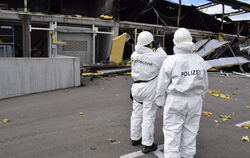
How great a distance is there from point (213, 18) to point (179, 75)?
19.7 meters

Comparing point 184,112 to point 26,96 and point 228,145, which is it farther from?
point 26,96

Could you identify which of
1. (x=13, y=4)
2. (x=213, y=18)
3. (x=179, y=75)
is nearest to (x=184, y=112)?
(x=179, y=75)

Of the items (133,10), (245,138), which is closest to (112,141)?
(245,138)

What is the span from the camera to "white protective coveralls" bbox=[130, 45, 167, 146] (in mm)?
3137

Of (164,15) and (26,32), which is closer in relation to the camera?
(26,32)

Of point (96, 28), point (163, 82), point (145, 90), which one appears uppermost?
point (96, 28)

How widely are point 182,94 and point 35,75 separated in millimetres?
6185

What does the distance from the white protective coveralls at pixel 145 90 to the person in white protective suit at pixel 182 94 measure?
0.48 metres

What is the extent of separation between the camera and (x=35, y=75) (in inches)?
288

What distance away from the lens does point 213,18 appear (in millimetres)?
19609

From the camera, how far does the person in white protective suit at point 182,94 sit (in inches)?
102

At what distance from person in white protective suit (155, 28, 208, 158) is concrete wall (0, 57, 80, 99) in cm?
592

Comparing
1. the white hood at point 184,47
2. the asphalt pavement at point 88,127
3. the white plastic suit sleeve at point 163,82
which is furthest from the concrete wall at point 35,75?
the white hood at point 184,47

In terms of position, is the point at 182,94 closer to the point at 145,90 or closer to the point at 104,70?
the point at 145,90
